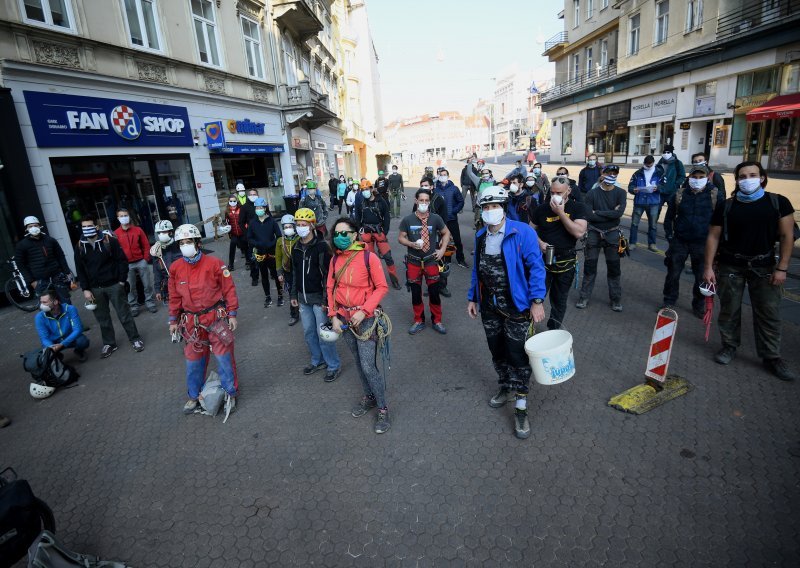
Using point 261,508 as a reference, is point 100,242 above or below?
above

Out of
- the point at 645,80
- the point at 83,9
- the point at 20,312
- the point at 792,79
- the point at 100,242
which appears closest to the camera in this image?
the point at 100,242

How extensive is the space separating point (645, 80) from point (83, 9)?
2798 centimetres

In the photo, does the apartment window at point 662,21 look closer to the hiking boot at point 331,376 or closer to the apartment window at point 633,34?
the apartment window at point 633,34

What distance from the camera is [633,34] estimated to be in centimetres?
2798

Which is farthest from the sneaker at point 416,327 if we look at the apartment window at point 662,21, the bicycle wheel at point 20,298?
the apartment window at point 662,21

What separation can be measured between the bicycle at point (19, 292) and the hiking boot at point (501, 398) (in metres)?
9.71

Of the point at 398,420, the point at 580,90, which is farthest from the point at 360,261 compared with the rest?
the point at 580,90

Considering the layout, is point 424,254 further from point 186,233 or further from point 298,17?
point 298,17

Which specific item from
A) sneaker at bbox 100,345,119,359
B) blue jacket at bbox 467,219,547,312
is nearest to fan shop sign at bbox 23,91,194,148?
sneaker at bbox 100,345,119,359

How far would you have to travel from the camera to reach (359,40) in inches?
1807

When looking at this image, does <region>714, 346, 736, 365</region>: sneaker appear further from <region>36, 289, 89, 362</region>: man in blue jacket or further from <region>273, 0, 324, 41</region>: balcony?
<region>273, 0, 324, 41</region>: balcony

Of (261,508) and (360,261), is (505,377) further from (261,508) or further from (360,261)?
(261,508)

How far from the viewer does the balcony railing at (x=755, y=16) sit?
17.6 meters

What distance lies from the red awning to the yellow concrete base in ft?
62.0
